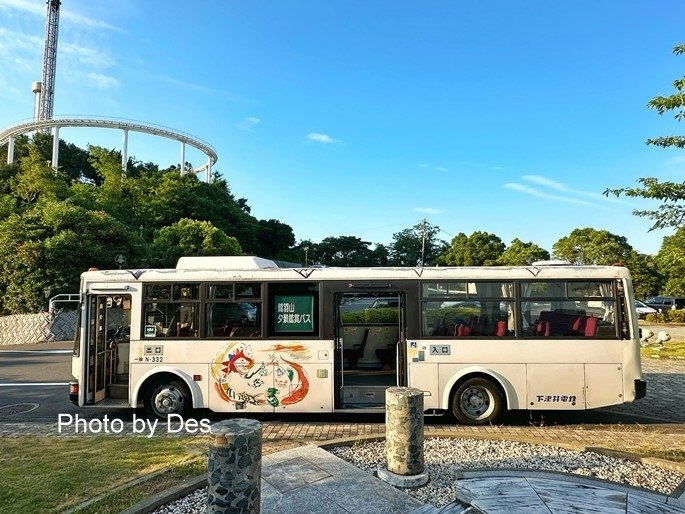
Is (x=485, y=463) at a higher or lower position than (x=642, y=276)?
lower

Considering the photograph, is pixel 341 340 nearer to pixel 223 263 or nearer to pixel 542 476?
pixel 223 263

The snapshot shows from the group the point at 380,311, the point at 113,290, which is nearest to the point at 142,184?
the point at 380,311

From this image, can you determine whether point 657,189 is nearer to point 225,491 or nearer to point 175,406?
point 225,491

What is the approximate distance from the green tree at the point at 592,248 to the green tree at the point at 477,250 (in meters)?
8.83

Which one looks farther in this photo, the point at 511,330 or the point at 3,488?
the point at 511,330

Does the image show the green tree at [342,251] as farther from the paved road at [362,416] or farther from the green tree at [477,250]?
the paved road at [362,416]

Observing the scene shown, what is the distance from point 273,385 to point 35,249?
1950cm

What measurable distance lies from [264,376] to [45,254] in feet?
63.1

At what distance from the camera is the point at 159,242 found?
29391 mm

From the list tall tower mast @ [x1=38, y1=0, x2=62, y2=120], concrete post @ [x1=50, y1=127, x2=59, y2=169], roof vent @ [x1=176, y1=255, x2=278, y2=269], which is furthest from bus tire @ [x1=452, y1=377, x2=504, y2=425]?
tall tower mast @ [x1=38, y1=0, x2=62, y2=120]

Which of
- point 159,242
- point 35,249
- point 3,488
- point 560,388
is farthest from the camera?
point 159,242

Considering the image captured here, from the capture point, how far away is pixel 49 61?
6425cm

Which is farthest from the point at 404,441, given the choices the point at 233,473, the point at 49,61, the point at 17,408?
the point at 49,61

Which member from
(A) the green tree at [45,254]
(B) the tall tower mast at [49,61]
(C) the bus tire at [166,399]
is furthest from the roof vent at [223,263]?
(B) the tall tower mast at [49,61]
